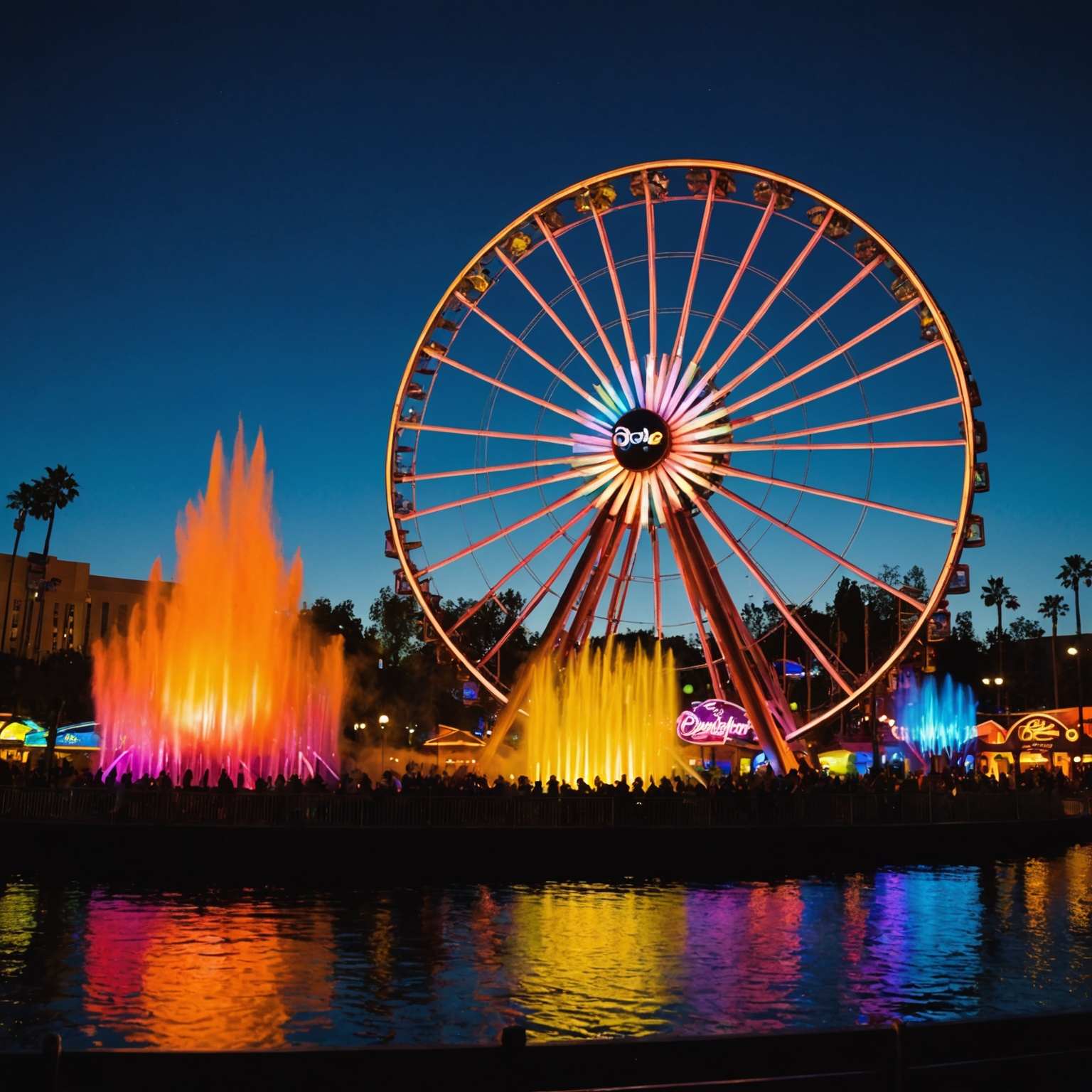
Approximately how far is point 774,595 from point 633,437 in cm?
625

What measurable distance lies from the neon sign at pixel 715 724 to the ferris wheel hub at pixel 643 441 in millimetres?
7175

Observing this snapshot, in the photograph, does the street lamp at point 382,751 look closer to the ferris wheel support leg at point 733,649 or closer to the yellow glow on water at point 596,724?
the yellow glow on water at point 596,724

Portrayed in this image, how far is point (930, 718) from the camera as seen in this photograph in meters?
75.5

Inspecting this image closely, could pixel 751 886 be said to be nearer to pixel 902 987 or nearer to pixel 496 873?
pixel 496 873

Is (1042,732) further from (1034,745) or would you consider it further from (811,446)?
(811,446)

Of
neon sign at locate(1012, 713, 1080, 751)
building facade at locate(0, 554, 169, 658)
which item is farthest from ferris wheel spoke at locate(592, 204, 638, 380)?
building facade at locate(0, 554, 169, 658)

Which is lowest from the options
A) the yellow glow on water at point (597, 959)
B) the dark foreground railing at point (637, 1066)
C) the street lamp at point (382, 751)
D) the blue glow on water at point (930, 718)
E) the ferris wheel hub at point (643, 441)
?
the yellow glow on water at point (597, 959)

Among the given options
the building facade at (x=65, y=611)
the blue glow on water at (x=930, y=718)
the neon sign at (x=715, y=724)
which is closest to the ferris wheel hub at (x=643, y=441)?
the neon sign at (x=715, y=724)

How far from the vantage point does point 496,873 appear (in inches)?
920

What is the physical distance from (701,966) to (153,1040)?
6.29 metres

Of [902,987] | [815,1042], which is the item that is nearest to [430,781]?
[902,987]

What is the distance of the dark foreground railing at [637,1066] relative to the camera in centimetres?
552

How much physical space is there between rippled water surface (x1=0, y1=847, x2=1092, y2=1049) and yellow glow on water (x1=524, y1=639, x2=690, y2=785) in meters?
16.4

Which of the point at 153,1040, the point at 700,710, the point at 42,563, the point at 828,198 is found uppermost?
the point at 828,198
